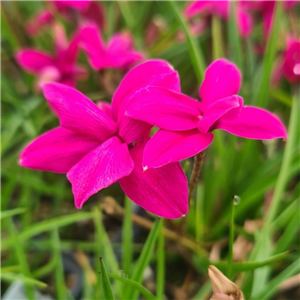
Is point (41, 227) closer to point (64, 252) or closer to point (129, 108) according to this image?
point (64, 252)

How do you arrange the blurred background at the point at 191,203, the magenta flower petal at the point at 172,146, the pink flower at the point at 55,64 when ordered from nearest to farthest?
the magenta flower petal at the point at 172,146 → the blurred background at the point at 191,203 → the pink flower at the point at 55,64

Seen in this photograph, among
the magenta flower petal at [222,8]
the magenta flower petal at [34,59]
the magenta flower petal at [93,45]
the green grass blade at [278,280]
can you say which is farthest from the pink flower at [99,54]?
the green grass blade at [278,280]

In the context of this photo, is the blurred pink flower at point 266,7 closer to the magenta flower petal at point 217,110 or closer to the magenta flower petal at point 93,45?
the magenta flower petal at point 93,45

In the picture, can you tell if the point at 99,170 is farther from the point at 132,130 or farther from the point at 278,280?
the point at 278,280

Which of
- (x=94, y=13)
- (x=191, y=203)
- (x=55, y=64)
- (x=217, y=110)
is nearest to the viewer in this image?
(x=217, y=110)

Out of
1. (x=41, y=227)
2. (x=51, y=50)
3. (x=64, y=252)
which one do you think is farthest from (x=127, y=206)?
(x=51, y=50)

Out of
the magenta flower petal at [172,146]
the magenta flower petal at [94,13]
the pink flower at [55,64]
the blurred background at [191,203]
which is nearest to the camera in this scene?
the magenta flower petal at [172,146]

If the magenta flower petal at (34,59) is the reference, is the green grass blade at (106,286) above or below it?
below

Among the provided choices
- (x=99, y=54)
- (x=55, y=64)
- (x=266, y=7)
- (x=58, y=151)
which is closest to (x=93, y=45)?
(x=99, y=54)
